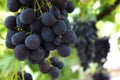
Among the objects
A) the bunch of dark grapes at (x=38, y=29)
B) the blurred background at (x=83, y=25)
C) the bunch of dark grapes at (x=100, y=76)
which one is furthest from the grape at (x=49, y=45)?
the bunch of dark grapes at (x=100, y=76)

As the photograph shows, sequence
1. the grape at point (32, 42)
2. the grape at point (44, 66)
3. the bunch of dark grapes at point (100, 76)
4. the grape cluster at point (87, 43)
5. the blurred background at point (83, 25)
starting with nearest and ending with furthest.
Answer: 1. the grape at point (32, 42)
2. the grape at point (44, 66)
3. the blurred background at point (83, 25)
4. the grape cluster at point (87, 43)
5. the bunch of dark grapes at point (100, 76)

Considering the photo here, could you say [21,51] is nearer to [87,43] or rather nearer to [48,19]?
[48,19]

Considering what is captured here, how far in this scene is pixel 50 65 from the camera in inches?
36.1

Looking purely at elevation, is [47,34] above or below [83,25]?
below

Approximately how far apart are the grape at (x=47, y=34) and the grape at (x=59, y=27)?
0.01 m

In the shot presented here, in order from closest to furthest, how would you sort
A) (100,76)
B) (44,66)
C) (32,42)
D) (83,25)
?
1. (32,42)
2. (44,66)
3. (83,25)
4. (100,76)

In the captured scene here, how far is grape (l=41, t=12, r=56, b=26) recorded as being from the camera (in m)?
0.77

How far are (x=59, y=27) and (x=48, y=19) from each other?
33 mm

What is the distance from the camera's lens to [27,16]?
77cm

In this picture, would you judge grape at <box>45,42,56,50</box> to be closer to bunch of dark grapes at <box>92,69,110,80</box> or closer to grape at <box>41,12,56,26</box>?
grape at <box>41,12,56,26</box>

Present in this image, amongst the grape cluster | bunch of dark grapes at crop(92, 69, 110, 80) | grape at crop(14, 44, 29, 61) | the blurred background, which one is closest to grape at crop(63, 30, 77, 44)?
grape at crop(14, 44, 29, 61)

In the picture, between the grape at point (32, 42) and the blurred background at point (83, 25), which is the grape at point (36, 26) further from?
the blurred background at point (83, 25)

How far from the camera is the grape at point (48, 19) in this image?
77 centimetres

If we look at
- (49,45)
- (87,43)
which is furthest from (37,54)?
(87,43)
